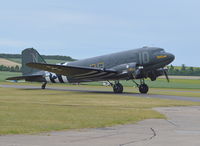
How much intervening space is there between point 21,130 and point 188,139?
198 inches

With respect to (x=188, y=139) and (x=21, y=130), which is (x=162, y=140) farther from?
(x=21, y=130)

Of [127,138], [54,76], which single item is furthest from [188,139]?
[54,76]

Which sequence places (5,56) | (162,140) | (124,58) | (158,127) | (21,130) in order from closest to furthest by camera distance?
(162,140) < (21,130) < (158,127) < (124,58) < (5,56)

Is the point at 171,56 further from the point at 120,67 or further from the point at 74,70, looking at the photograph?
the point at 74,70

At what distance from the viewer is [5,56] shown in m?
141

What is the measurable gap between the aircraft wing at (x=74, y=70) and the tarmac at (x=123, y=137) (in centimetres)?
2598

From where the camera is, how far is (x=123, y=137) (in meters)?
12.9

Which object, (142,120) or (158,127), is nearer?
(158,127)

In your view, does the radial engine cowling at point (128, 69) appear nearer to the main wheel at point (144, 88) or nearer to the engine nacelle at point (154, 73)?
the engine nacelle at point (154, 73)

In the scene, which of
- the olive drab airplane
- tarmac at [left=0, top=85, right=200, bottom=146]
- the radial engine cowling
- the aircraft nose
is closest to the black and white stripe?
the olive drab airplane

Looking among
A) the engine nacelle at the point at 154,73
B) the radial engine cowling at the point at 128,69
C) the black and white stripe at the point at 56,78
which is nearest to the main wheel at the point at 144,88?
the engine nacelle at the point at 154,73

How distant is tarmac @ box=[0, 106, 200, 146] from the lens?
11688 mm

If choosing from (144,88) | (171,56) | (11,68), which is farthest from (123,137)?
(11,68)

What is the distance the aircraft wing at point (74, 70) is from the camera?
139 ft
